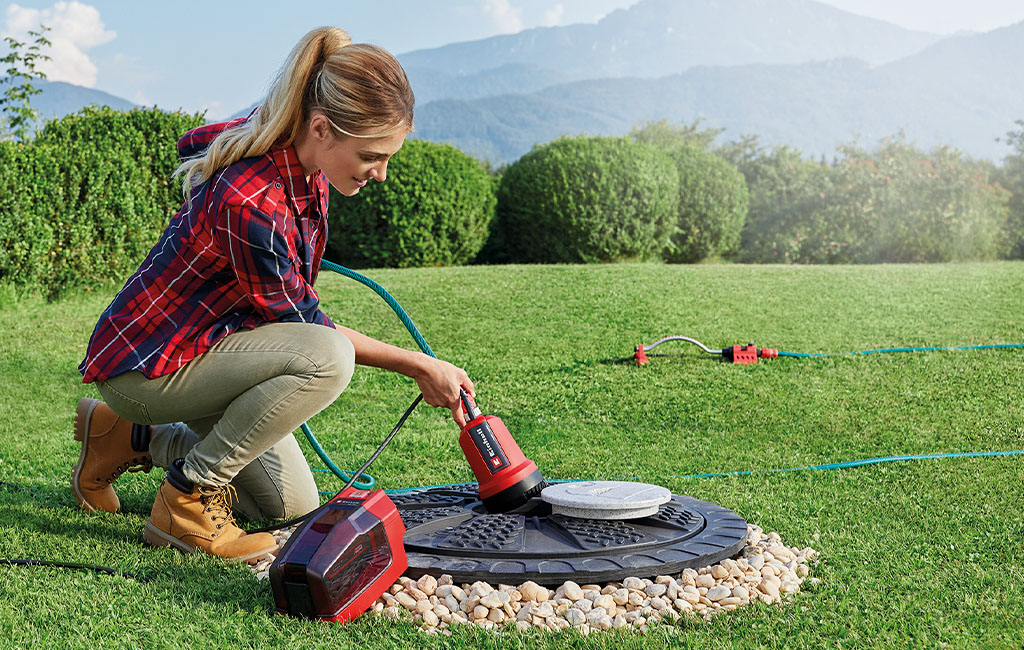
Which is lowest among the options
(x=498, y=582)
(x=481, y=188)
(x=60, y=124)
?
(x=498, y=582)

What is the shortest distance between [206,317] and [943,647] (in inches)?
84.3

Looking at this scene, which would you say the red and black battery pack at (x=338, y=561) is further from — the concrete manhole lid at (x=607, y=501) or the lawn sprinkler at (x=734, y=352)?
the lawn sprinkler at (x=734, y=352)

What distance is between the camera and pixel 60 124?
8789 mm

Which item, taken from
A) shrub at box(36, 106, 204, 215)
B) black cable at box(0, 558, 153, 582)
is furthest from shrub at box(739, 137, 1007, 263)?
black cable at box(0, 558, 153, 582)

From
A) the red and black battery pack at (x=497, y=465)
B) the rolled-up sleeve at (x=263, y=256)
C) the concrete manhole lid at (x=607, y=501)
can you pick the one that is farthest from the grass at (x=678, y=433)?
the rolled-up sleeve at (x=263, y=256)

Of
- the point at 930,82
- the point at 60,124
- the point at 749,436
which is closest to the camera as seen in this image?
the point at 749,436

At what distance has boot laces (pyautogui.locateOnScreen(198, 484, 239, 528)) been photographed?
2.78 metres

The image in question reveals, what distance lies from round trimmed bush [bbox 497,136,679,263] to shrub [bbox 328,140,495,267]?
61 cm

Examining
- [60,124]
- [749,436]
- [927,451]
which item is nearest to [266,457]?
[749,436]

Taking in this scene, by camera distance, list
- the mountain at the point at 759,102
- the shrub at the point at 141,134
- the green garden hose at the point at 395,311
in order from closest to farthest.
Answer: the green garden hose at the point at 395,311 → the shrub at the point at 141,134 → the mountain at the point at 759,102

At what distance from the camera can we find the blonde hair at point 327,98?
241 centimetres

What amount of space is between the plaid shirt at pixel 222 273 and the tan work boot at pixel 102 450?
1.25ft

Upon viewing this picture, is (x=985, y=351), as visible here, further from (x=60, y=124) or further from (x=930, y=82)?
(x=930, y=82)

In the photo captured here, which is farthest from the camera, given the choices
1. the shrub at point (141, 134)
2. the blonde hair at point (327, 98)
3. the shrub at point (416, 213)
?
the shrub at point (416, 213)
